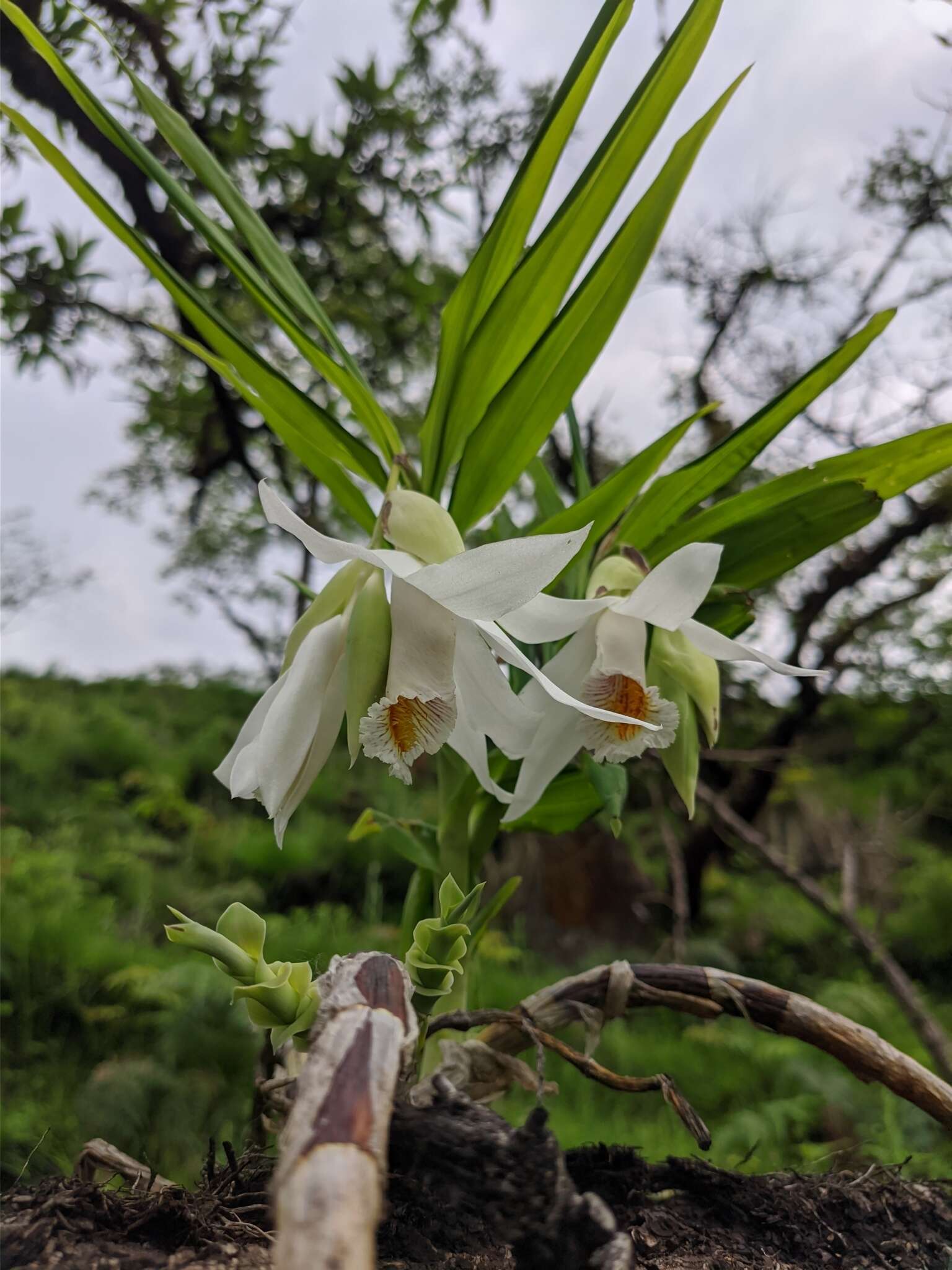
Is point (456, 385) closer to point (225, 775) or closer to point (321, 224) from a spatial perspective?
point (225, 775)

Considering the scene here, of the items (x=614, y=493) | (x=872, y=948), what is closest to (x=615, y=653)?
(x=614, y=493)

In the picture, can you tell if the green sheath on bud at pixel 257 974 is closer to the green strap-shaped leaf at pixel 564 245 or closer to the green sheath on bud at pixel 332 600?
the green sheath on bud at pixel 332 600

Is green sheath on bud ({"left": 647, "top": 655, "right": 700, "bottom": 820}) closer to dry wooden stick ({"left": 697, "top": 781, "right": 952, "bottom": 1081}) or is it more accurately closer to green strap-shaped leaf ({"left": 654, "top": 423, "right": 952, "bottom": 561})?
green strap-shaped leaf ({"left": 654, "top": 423, "right": 952, "bottom": 561})

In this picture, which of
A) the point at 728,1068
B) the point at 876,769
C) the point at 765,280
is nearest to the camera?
the point at 728,1068

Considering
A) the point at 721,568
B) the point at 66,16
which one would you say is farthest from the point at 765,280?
the point at 721,568

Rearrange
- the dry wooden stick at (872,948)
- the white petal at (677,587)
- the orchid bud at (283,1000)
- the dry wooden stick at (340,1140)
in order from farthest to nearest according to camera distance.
Result: the dry wooden stick at (872,948), the white petal at (677,587), the orchid bud at (283,1000), the dry wooden stick at (340,1140)

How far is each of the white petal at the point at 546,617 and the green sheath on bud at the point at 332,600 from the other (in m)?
0.07

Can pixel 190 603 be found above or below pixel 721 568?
above

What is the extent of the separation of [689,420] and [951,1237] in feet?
1.35

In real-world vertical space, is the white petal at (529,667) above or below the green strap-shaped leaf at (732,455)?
below

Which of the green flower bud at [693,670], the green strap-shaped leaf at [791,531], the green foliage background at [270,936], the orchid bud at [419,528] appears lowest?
the green foliage background at [270,936]

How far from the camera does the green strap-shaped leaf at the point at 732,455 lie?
436mm

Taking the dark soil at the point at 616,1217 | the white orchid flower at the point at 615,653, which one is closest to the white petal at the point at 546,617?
the white orchid flower at the point at 615,653

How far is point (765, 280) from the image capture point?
7.25 feet
